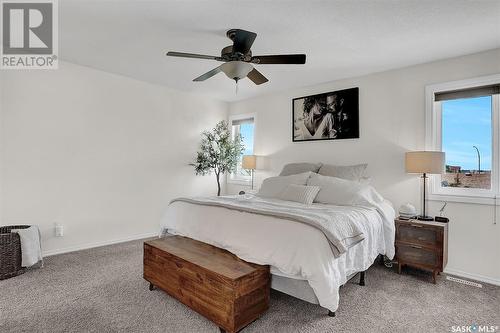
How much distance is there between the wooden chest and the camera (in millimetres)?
1863

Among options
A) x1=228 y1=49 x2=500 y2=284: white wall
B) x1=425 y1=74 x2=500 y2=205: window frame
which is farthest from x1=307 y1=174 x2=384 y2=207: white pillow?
x1=425 y1=74 x2=500 y2=205: window frame

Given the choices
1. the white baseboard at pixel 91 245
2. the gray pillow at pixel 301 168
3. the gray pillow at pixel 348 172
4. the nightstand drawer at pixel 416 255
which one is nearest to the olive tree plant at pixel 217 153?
the gray pillow at pixel 301 168

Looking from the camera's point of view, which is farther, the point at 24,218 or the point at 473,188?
the point at 24,218

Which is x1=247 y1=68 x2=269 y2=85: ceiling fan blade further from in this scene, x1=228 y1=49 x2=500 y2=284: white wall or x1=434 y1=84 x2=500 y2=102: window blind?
x1=434 y1=84 x2=500 y2=102: window blind

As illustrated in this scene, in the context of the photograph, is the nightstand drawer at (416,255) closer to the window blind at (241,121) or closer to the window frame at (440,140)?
the window frame at (440,140)

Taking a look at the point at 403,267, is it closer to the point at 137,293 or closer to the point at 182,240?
the point at 182,240

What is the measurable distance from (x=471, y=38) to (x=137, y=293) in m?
4.13

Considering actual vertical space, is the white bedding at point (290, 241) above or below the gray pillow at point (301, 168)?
below

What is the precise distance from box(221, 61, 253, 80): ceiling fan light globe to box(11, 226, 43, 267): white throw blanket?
2818 mm

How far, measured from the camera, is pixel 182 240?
2.70 metres

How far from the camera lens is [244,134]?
221 inches

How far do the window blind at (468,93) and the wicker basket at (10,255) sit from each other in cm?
511

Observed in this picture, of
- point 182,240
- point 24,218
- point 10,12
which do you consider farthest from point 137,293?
point 10,12

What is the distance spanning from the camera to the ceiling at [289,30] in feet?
7.43
